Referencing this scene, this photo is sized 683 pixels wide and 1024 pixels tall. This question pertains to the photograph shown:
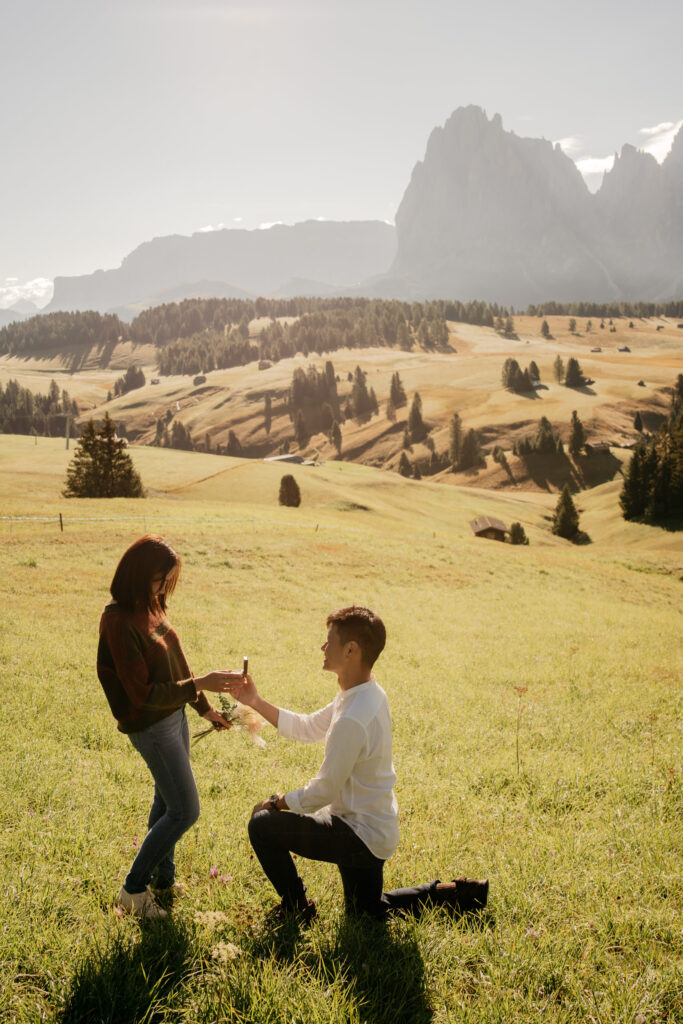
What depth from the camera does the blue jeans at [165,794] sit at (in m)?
5.17

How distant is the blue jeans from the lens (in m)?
5.17

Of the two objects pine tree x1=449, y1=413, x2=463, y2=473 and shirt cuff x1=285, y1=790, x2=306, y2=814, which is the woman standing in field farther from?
pine tree x1=449, y1=413, x2=463, y2=473

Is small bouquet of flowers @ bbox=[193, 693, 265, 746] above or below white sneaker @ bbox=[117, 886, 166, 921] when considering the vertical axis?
above

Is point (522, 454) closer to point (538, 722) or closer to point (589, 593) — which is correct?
point (589, 593)

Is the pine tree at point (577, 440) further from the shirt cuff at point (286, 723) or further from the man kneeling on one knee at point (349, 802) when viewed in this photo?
the man kneeling on one knee at point (349, 802)

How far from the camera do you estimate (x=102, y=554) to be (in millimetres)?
27797

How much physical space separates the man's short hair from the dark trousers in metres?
1.50

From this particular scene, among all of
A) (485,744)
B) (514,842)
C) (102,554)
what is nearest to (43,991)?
(514,842)

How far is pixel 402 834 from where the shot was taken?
267 inches

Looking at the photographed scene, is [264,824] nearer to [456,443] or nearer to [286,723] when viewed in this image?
[286,723]

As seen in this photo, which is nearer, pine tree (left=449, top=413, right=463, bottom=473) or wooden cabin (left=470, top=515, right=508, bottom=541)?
wooden cabin (left=470, top=515, right=508, bottom=541)

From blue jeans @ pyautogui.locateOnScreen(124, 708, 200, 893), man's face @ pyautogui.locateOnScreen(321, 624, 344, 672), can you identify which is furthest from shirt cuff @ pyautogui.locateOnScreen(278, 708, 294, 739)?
man's face @ pyautogui.locateOnScreen(321, 624, 344, 672)

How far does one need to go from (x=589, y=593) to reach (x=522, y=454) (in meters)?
142

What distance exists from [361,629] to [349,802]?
1.52 metres
